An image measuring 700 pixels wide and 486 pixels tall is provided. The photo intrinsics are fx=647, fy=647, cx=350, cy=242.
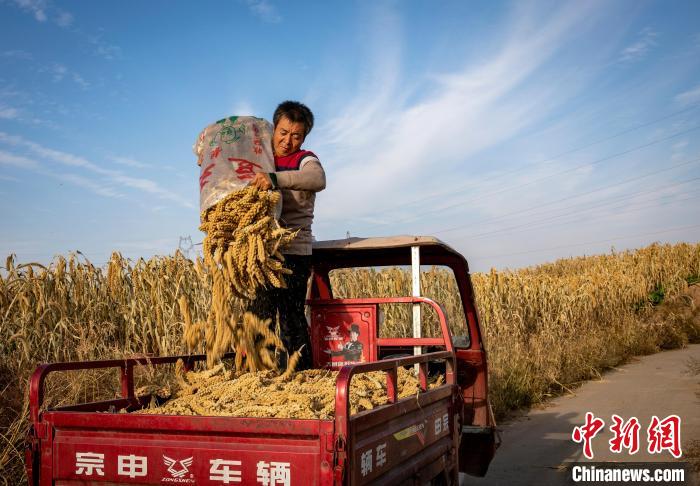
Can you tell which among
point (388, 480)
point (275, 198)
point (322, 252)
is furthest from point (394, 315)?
point (388, 480)

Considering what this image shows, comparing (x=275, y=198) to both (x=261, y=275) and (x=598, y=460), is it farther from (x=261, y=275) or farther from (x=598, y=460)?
(x=598, y=460)

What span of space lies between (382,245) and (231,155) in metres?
1.20

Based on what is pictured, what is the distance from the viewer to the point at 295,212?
4418 millimetres

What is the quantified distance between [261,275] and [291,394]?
0.86 meters

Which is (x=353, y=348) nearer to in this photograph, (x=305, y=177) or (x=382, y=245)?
(x=382, y=245)

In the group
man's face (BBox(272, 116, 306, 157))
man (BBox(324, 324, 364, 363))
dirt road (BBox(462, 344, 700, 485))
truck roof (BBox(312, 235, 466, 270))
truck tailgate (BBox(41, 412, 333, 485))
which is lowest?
dirt road (BBox(462, 344, 700, 485))

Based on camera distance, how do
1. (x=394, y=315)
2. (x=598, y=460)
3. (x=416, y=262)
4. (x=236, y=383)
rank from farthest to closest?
(x=394, y=315) → (x=598, y=460) → (x=416, y=262) → (x=236, y=383)

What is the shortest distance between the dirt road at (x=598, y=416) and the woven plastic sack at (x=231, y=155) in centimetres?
341

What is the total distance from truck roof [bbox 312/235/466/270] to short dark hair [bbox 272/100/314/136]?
0.84 meters

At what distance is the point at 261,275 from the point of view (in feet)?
12.6

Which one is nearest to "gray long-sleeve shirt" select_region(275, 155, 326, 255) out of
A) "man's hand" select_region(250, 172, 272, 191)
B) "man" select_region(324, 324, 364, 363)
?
"man's hand" select_region(250, 172, 272, 191)

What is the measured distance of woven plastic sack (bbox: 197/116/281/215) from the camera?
12.9ft

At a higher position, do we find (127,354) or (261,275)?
(261,275)

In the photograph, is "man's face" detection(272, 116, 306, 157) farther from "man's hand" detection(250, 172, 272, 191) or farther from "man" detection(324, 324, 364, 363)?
"man" detection(324, 324, 364, 363)
